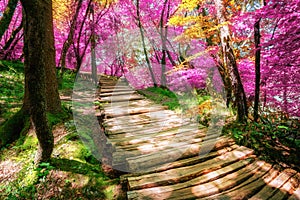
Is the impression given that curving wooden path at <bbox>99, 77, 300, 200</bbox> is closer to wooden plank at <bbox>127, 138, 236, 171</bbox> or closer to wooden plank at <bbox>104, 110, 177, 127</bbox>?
wooden plank at <bbox>127, 138, 236, 171</bbox>

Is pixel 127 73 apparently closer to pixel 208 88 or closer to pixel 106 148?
pixel 208 88

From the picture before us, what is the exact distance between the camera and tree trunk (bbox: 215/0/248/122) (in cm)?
465

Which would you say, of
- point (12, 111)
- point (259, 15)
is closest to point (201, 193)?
point (259, 15)

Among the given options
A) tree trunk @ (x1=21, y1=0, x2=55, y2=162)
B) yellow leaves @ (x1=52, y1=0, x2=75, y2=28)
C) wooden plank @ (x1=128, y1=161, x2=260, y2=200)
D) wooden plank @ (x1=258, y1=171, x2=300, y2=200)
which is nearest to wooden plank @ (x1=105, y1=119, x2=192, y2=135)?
tree trunk @ (x1=21, y1=0, x2=55, y2=162)

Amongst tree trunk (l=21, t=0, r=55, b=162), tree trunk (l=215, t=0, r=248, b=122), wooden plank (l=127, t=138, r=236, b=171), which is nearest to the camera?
tree trunk (l=21, t=0, r=55, b=162)

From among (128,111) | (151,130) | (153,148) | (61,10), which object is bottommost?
(153,148)

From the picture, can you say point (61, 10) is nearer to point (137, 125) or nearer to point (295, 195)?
point (137, 125)

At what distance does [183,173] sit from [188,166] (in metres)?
0.28

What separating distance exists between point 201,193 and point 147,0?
9.58 m

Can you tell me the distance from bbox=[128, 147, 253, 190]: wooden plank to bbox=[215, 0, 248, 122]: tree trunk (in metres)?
1.43

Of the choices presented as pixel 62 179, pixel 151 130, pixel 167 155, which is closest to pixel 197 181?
pixel 167 155

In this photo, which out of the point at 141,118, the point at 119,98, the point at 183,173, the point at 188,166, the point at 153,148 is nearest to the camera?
the point at 183,173

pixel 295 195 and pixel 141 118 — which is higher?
pixel 141 118

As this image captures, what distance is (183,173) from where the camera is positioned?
2936 millimetres
